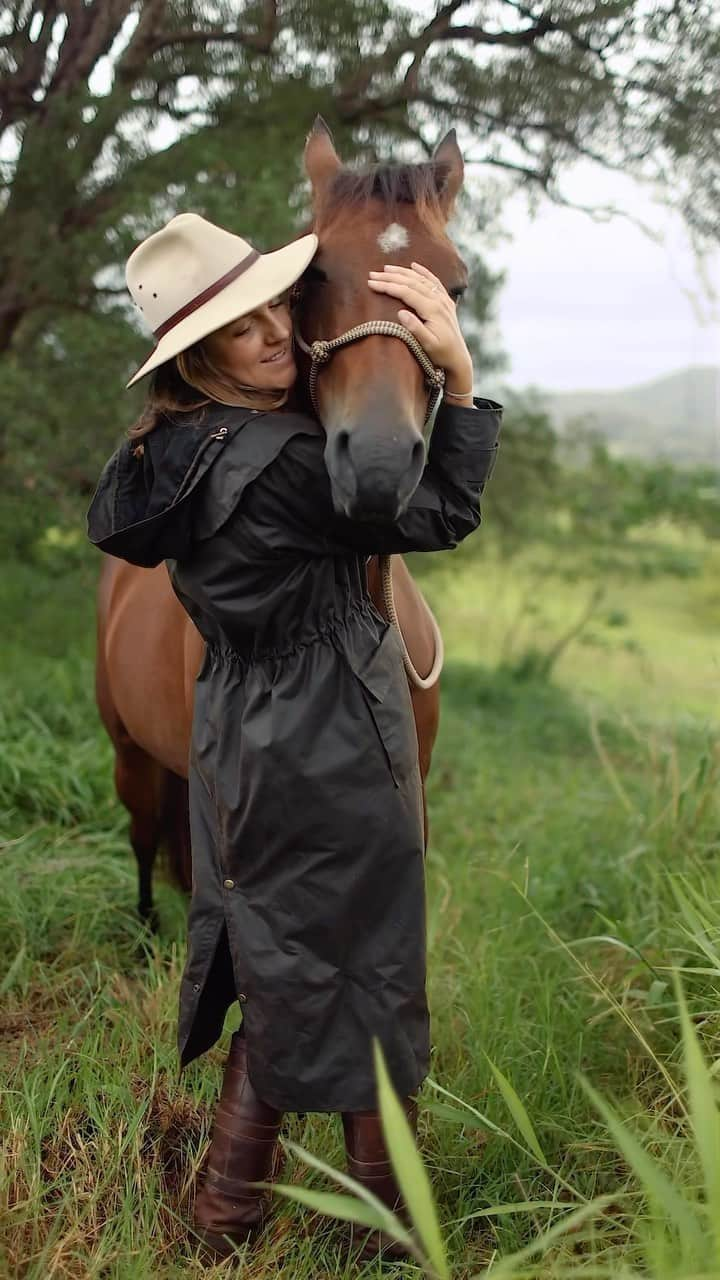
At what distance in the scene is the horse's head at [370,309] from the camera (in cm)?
151

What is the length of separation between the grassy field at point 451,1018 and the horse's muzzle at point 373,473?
98cm

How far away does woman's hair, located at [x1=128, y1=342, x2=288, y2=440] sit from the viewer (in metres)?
1.80

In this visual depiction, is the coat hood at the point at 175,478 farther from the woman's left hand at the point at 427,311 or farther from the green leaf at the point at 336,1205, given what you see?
the green leaf at the point at 336,1205

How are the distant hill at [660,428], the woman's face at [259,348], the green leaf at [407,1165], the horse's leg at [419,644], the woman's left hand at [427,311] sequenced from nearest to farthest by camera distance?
the green leaf at [407,1165]
the woman's left hand at [427,311]
the woman's face at [259,348]
the horse's leg at [419,644]
the distant hill at [660,428]

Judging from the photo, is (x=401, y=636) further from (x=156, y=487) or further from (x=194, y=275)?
(x=194, y=275)

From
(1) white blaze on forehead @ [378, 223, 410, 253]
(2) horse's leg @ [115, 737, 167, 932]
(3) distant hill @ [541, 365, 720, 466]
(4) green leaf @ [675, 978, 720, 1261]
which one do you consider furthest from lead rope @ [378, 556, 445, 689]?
(3) distant hill @ [541, 365, 720, 466]

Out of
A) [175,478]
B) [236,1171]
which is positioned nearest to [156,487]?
[175,478]

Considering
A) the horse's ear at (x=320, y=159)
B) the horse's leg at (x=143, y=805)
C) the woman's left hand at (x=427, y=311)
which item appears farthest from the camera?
the horse's leg at (x=143, y=805)

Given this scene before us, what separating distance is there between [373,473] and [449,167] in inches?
31.3

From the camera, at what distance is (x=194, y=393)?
1857 millimetres

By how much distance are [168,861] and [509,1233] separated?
5.66ft

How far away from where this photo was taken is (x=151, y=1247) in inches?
71.1

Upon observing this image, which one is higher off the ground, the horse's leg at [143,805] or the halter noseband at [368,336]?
the halter noseband at [368,336]

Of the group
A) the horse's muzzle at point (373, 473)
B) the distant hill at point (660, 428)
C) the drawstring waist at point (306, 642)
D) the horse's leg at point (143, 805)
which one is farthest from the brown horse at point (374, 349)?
the distant hill at point (660, 428)
